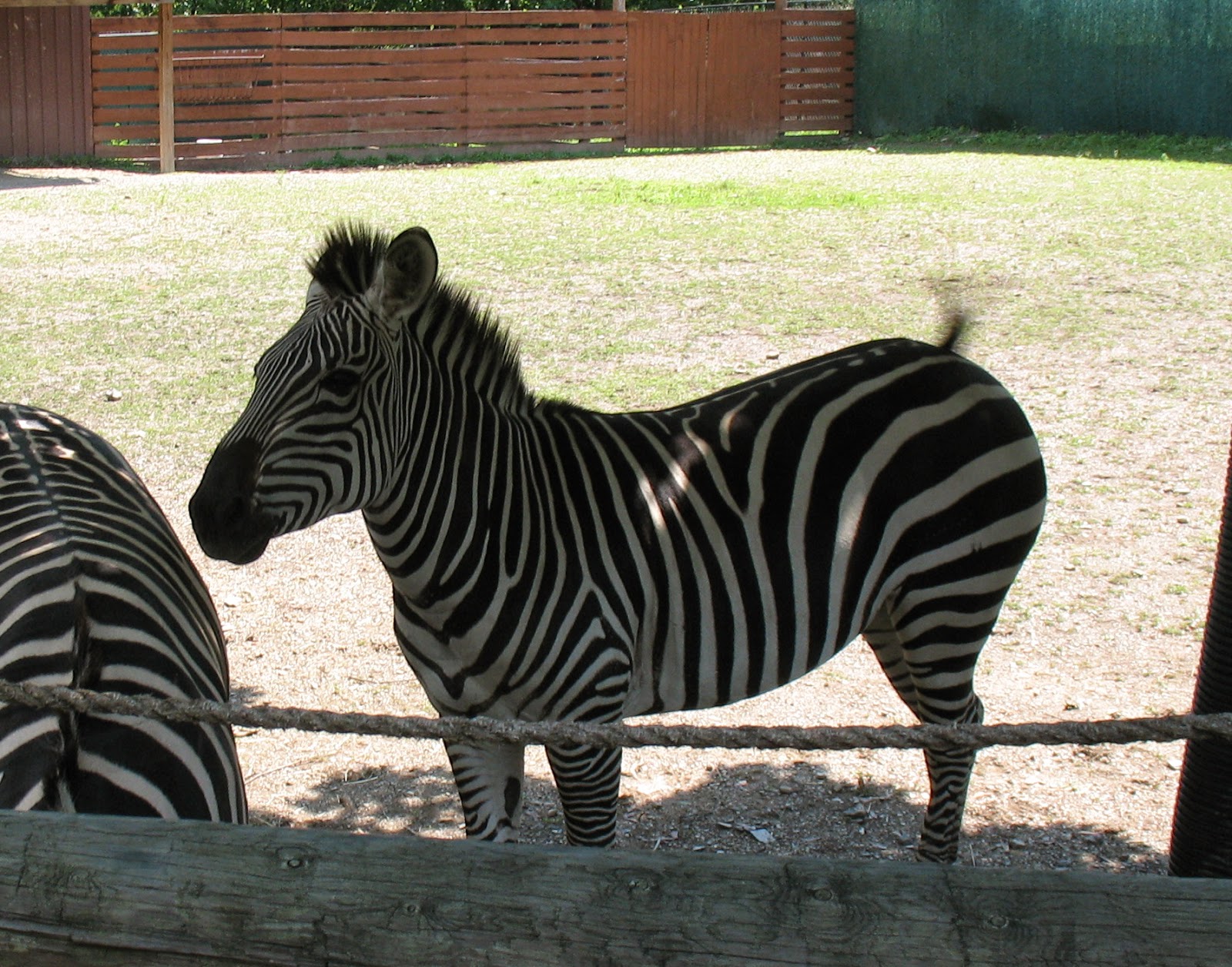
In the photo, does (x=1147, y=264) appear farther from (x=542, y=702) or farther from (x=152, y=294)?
(x=542, y=702)

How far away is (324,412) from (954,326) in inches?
79.5

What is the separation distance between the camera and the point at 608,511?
3.38 meters

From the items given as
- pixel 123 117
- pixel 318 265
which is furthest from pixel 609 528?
pixel 123 117

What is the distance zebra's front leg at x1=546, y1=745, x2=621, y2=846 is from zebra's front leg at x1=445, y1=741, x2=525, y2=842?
13 centimetres

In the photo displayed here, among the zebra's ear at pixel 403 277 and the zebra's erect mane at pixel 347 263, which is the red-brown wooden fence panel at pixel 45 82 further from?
the zebra's ear at pixel 403 277

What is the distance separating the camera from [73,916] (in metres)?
1.53

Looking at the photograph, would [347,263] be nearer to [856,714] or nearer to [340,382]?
[340,382]

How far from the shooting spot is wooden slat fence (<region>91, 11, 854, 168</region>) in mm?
18734

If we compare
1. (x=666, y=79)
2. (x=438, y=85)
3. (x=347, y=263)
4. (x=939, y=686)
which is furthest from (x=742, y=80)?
(x=347, y=263)

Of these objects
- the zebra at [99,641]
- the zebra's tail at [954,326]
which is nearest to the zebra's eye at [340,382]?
the zebra at [99,641]

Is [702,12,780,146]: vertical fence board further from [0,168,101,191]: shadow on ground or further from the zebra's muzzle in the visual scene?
the zebra's muzzle

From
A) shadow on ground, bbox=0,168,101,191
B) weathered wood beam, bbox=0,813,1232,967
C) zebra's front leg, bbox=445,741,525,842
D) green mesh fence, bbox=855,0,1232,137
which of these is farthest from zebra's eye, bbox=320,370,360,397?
green mesh fence, bbox=855,0,1232,137

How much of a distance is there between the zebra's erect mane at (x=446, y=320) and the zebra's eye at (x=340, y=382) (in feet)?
0.73

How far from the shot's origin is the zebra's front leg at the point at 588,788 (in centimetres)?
326
